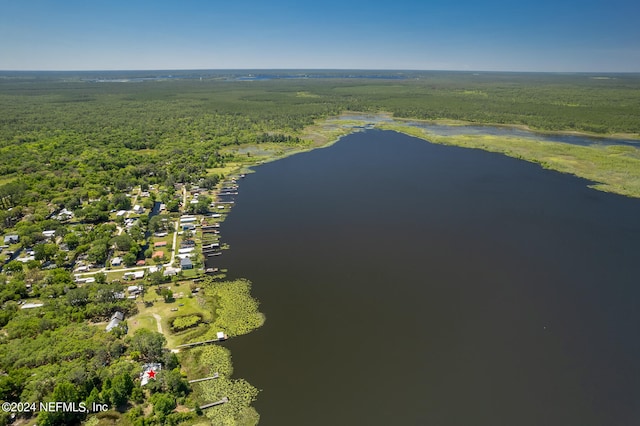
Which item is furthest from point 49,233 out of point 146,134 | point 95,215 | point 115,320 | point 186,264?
point 146,134

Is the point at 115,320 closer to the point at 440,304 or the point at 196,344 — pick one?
the point at 196,344

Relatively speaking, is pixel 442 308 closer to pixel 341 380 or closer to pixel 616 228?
pixel 341 380

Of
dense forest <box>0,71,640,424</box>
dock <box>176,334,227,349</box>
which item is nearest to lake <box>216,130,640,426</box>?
dock <box>176,334,227,349</box>

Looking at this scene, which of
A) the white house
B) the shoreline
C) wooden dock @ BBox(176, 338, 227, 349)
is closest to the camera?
wooden dock @ BBox(176, 338, 227, 349)

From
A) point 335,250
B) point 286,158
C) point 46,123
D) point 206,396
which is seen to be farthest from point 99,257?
point 46,123

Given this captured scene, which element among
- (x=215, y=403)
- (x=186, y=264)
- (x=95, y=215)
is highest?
(x=95, y=215)

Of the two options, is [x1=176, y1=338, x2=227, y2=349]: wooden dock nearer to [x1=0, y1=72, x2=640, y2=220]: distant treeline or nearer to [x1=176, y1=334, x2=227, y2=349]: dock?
[x1=176, y1=334, x2=227, y2=349]: dock

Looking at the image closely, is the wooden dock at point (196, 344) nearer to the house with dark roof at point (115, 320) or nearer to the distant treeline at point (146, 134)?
the house with dark roof at point (115, 320)

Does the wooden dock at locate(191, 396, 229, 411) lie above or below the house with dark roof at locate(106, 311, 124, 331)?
below
